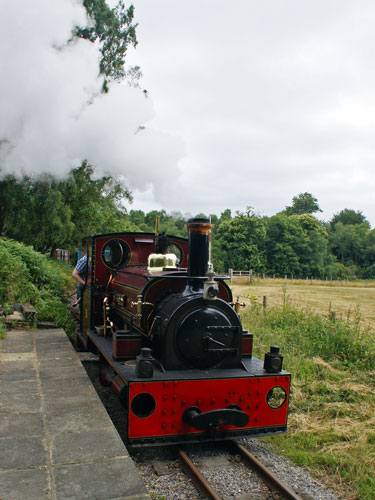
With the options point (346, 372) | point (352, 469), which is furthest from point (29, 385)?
point (346, 372)

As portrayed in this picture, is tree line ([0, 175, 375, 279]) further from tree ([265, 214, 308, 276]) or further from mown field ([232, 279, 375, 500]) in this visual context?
mown field ([232, 279, 375, 500])

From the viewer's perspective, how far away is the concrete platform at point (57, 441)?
2.96 m

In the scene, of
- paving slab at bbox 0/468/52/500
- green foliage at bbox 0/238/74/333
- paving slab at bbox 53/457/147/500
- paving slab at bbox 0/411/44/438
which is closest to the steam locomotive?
paving slab at bbox 53/457/147/500

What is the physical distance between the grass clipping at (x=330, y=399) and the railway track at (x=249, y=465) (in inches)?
17.9

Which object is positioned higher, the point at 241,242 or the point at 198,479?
the point at 241,242

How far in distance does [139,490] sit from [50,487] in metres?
0.59

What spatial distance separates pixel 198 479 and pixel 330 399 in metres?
2.64

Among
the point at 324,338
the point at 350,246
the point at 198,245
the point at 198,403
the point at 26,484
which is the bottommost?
the point at 26,484

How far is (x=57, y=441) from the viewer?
366 cm

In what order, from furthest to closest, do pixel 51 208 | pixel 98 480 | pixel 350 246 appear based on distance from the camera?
pixel 350 246, pixel 51 208, pixel 98 480

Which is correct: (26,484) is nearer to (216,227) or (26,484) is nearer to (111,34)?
(111,34)

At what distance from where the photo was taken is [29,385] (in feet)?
16.7

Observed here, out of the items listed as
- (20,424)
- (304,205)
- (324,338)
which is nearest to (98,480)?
(20,424)

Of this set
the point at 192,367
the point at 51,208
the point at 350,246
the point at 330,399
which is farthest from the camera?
the point at 350,246
